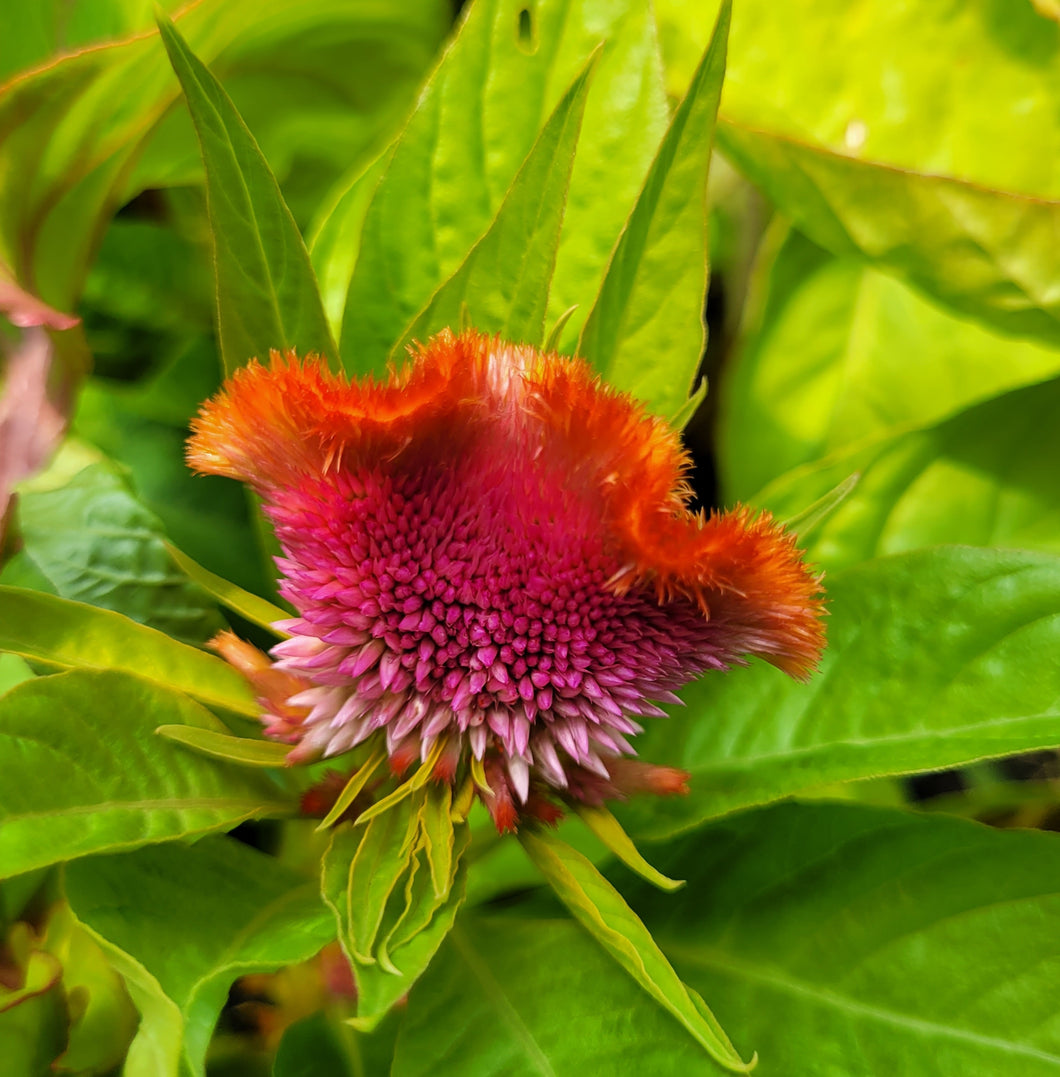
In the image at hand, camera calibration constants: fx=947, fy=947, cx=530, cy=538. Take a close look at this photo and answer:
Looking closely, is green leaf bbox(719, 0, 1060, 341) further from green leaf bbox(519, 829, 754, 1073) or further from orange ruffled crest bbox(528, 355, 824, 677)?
green leaf bbox(519, 829, 754, 1073)

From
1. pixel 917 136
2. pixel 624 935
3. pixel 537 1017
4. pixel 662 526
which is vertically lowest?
pixel 537 1017

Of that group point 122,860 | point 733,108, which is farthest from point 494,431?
point 733,108

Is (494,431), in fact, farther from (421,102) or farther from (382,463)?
(421,102)

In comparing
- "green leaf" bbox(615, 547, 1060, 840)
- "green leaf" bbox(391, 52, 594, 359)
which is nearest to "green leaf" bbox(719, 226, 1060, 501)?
"green leaf" bbox(615, 547, 1060, 840)

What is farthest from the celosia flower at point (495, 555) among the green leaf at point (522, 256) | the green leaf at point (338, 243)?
the green leaf at point (338, 243)

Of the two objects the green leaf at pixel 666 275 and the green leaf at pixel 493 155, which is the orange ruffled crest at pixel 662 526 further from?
the green leaf at pixel 493 155

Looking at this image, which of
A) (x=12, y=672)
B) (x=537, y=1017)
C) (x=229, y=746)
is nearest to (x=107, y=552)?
(x=12, y=672)

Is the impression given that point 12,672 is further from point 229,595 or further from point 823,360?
point 823,360
